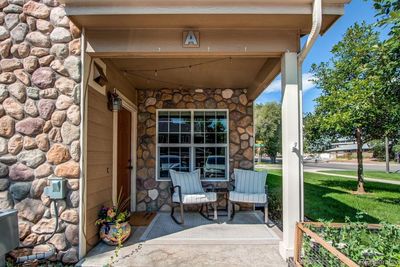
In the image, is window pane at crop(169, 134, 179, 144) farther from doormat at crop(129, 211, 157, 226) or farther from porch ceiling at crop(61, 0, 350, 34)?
porch ceiling at crop(61, 0, 350, 34)

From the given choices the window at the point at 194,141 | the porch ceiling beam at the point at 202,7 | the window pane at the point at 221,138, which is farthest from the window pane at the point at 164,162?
the porch ceiling beam at the point at 202,7

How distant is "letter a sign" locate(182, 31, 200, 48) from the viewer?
2.94 meters

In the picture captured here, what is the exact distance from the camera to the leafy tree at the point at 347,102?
20.5 ft

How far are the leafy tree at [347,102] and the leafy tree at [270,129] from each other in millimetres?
7805

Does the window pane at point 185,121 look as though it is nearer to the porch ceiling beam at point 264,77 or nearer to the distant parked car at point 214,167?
the distant parked car at point 214,167

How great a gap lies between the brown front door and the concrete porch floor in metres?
1.19

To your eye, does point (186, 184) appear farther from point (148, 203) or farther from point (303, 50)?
point (303, 50)

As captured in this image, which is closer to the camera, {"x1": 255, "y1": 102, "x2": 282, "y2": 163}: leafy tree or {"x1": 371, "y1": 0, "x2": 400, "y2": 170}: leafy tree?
{"x1": 371, "y1": 0, "x2": 400, "y2": 170}: leafy tree

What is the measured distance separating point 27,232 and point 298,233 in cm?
286

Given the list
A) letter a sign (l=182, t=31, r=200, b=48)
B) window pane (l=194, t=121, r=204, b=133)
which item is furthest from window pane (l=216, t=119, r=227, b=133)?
letter a sign (l=182, t=31, r=200, b=48)

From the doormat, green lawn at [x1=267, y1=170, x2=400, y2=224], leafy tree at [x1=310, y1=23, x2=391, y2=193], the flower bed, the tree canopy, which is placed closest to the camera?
the flower bed

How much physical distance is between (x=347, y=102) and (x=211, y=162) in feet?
13.0

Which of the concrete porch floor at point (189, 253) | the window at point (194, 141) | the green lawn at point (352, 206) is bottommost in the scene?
the green lawn at point (352, 206)

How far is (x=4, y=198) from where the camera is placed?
2.83 metres
